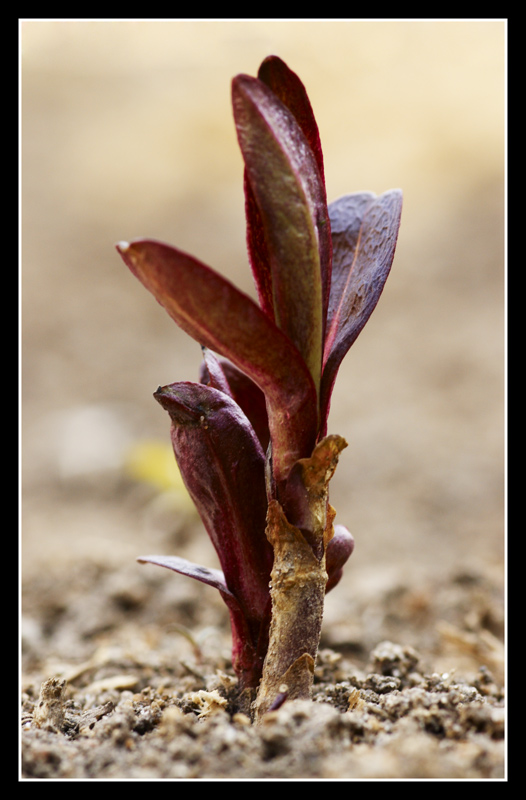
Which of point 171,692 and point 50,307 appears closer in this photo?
point 171,692

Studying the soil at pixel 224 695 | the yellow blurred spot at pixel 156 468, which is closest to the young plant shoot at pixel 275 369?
the soil at pixel 224 695

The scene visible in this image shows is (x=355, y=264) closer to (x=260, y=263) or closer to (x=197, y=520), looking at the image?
(x=260, y=263)

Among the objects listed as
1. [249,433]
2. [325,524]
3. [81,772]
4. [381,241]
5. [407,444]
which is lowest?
[81,772]

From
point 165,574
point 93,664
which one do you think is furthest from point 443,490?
point 93,664

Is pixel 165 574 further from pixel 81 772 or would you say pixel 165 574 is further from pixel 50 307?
pixel 50 307

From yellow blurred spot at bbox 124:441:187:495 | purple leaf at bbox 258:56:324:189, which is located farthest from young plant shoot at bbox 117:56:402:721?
yellow blurred spot at bbox 124:441:187:495

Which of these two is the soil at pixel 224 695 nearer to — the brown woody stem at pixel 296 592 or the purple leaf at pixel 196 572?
the brown woody stem at pixel 296 592

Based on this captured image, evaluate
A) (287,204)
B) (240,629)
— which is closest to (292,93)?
(287,204)
